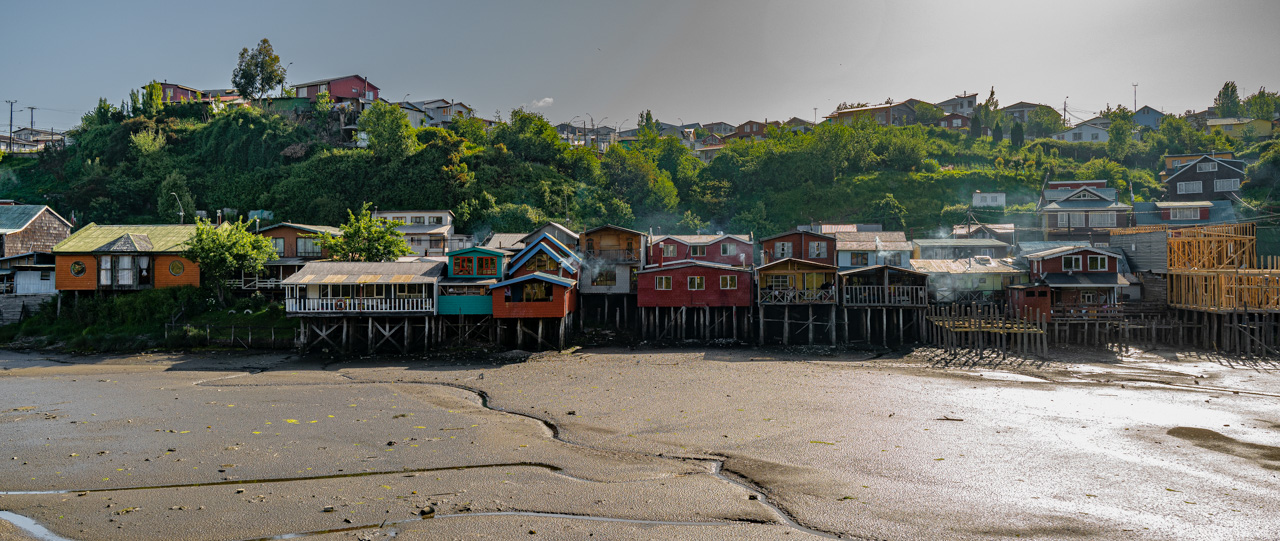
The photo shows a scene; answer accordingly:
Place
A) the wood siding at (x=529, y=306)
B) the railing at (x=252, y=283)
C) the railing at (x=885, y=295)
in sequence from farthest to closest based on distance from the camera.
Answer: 1. the railing at (x=252, y=283)
2. the railing at (x=885, y=295)
3. the wood siding at (x=529, y=306)

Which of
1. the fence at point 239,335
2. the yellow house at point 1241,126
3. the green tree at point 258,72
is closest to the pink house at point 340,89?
the green tree at point 258,72

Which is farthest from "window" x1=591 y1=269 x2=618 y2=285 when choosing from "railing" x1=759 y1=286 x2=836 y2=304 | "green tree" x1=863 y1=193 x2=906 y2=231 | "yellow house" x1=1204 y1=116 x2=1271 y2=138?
"yellow house" x1=1204 y1=116 x2=1271 y2=138

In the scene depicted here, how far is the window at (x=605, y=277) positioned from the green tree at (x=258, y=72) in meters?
58.9

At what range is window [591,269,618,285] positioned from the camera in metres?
43.9

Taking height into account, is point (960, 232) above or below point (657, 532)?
above

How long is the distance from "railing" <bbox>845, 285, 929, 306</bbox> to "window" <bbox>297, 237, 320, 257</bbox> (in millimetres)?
32778

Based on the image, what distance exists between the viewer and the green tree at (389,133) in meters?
67.1

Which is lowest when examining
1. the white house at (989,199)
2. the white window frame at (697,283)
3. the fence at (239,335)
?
the fence at (239,335)

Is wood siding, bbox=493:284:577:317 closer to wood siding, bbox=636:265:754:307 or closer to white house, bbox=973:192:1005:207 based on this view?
wood siding, bbox=636:265:754:307

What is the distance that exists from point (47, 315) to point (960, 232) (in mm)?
62728

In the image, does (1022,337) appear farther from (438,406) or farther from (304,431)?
(304,431)

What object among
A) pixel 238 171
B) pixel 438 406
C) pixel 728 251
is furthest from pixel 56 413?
pixel 238 171

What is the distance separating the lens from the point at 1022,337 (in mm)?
37844

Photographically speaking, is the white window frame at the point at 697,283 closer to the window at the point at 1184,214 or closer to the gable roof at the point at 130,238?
the gable roof at the point at 130,238
